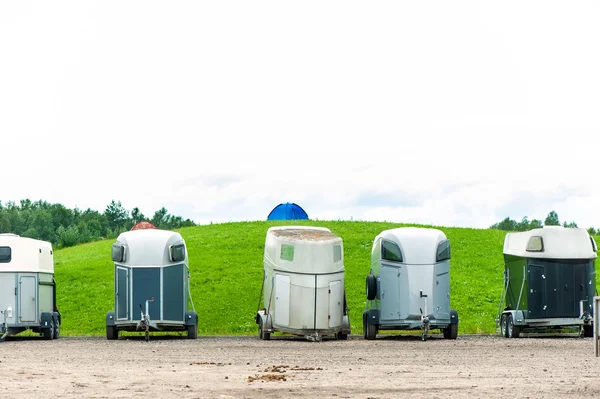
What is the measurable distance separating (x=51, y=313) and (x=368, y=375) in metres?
19.1

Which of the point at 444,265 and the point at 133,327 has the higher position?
the point at 444,265

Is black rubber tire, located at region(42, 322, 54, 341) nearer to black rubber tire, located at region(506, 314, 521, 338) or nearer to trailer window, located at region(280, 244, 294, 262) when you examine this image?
trailer window, located at region(280, 244, 294, 262)

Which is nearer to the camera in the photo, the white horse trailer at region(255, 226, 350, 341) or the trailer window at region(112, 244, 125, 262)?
the white horse trailer at region(255, 226, 350, 341)

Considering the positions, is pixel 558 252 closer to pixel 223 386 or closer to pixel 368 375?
pixel 368 375

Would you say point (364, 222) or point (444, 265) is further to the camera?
point (364, 222)

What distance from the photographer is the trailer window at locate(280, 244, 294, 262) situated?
99.5ft

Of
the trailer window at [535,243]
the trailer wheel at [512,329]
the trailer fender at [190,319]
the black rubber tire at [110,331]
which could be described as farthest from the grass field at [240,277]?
the black rubber tire at [110,331]

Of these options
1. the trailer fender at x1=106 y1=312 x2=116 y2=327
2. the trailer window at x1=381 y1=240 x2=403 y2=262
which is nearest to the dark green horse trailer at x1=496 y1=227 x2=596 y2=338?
the trailer window at x1=381 y1=240 x2=403 y2=262

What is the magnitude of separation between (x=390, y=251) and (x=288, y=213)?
3567 cm

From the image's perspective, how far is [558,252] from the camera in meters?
32.2

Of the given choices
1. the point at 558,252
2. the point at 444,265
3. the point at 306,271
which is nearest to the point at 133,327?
the point at 306,271

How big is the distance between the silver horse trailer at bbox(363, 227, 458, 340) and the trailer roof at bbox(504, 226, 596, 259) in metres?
2.99

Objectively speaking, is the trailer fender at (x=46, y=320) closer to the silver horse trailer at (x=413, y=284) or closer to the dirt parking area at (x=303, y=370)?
the dirt parking area at (x=303, y=370)

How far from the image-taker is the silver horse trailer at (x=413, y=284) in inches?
1221
